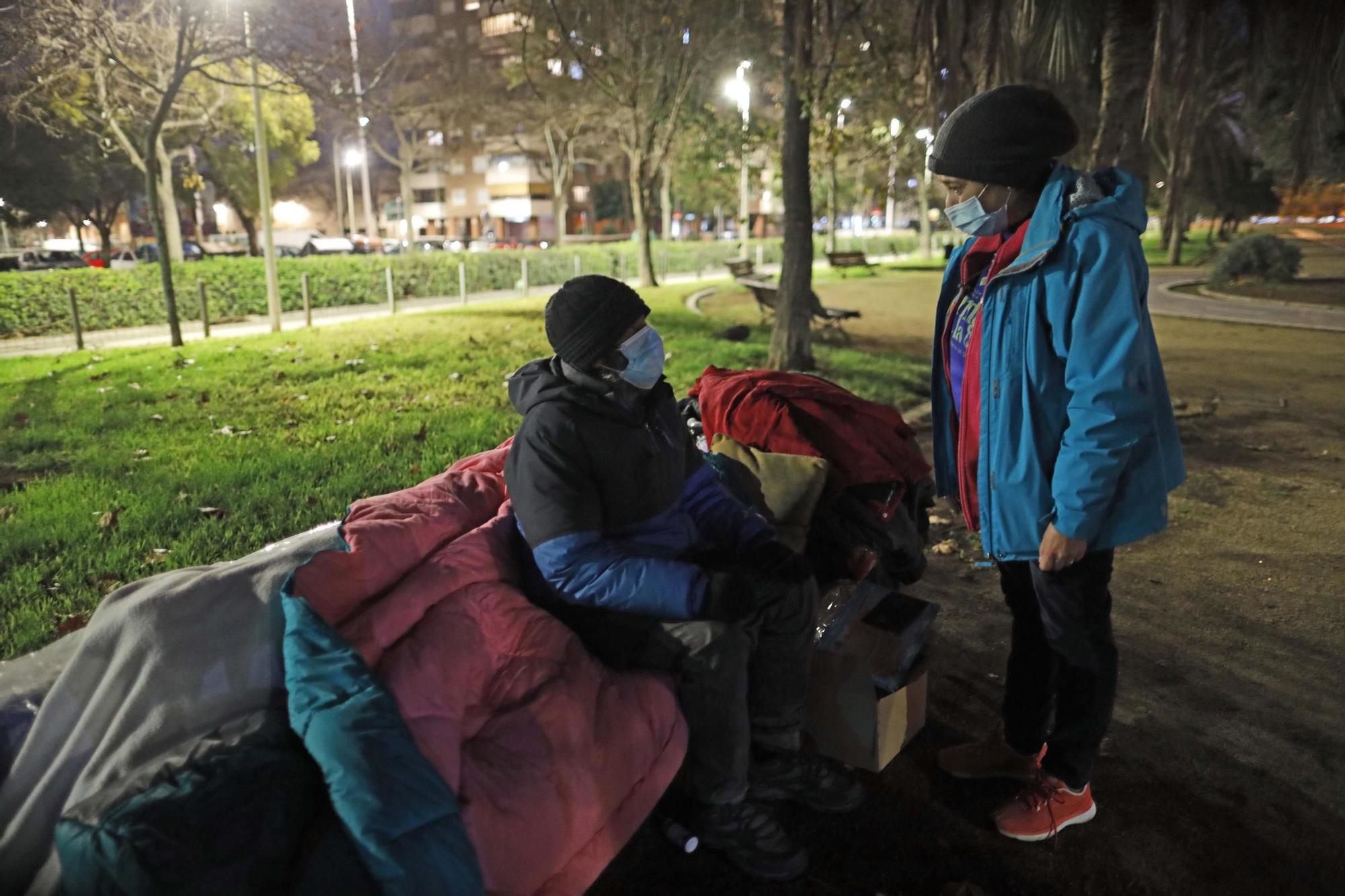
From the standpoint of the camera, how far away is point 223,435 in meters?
6.99

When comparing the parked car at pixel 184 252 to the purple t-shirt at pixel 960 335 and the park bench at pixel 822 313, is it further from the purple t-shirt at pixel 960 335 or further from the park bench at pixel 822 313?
the purple t-shirt at pixel 960 335

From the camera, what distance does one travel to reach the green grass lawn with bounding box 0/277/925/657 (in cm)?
457

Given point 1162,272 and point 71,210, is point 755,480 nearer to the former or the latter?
point 1162,272

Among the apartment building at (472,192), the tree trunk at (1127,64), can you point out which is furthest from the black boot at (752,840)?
the apartment building at (472,192)

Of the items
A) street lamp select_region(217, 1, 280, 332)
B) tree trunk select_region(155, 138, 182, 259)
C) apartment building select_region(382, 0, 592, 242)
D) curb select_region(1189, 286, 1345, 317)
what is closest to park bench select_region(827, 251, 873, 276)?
curb select_region(1189, 286, 1345, 317)

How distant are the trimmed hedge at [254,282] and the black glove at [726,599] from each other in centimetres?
1373

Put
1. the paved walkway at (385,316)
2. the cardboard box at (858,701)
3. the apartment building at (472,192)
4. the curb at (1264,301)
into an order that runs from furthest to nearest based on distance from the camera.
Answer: the apartment building at (472,192), the curb at (1264,301), the paved walkway at (385,316), the cardboard box at (858,701)

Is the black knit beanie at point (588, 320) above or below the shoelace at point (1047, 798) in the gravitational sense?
above

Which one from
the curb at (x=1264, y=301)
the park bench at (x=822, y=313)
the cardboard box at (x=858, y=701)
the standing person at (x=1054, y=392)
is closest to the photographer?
the standing person at (x=1054, y=392)

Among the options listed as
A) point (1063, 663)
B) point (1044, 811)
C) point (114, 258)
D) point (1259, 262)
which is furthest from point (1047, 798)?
point (114, 258)

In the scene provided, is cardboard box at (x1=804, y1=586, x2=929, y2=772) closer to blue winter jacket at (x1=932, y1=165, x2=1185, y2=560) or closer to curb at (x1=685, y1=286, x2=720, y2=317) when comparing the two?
blue winter jacket at (x1=932, y1=165, x2=1185, y2=560)

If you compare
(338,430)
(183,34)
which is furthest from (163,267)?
(338,430)

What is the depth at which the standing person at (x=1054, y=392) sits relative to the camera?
2.30 meters

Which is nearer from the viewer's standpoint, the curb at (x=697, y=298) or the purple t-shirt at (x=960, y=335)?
the purple t-shirt at (x=960, y=335)
